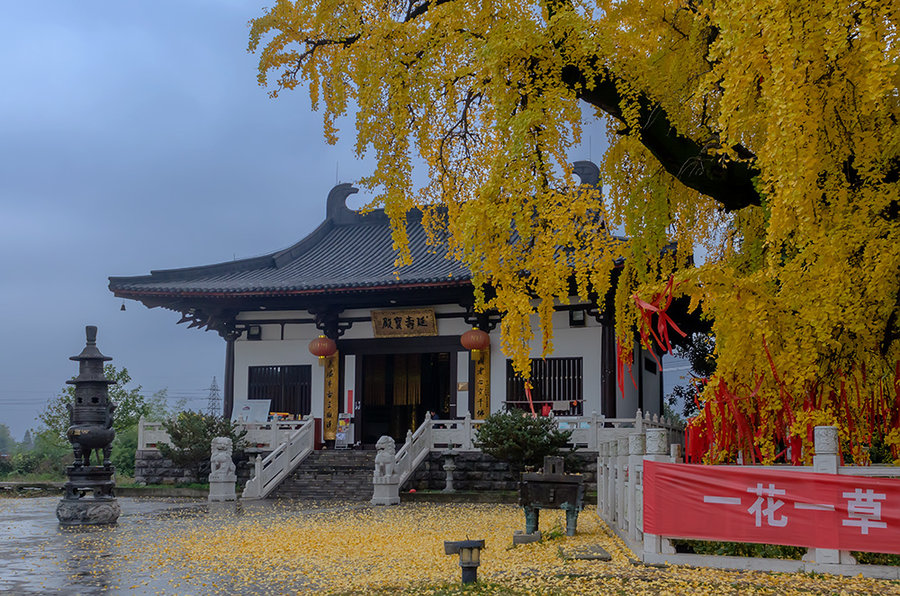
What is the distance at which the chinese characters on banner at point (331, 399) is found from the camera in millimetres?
19172

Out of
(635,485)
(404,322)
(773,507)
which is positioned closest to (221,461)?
(404,322)

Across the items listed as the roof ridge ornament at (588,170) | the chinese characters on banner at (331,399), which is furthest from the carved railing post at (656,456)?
the roof ridge ornament at (588,170)

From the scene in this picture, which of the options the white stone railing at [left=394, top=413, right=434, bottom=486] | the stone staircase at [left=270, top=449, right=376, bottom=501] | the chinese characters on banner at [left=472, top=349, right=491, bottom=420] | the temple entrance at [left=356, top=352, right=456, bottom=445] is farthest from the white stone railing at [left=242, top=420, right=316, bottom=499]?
the chinese characters on banner at [left=472, top=349, right=491, bottom=420]

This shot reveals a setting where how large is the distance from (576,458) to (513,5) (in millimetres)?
10076

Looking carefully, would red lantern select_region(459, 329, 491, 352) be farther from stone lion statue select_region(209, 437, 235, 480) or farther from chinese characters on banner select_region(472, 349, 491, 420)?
stone lion statue select_region(209, 437, 235, 480)

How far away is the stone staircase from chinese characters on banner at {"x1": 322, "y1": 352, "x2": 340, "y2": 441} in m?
0.85

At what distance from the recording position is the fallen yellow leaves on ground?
6383mm

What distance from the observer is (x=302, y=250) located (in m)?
23.1

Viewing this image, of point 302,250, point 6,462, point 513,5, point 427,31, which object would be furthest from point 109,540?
point 6,462

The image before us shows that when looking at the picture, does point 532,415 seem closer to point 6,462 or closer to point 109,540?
point 109,540

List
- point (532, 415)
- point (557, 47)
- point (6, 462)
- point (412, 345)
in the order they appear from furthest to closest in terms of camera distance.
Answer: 1. point (6, 462)
2. point (412, 345)
3. point (532, 415)
4. point (557, 47)

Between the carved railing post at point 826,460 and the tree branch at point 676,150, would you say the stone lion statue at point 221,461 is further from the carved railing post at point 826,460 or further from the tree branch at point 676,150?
the carved railing post at point 826,460

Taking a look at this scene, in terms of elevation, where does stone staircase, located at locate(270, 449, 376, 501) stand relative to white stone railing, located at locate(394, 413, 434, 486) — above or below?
below

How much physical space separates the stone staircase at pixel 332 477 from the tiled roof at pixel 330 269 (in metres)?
3.46
